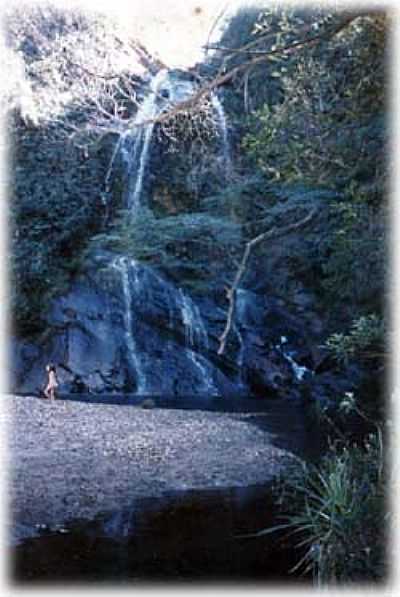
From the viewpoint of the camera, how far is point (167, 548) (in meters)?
5.48

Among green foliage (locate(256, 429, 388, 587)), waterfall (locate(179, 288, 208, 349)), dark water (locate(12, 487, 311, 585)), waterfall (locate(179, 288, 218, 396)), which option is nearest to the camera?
green foliage (locate(256, 429, 388, 587))

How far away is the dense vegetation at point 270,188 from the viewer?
4.19 metres

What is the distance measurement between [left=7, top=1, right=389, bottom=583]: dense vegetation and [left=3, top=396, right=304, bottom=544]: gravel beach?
146cm

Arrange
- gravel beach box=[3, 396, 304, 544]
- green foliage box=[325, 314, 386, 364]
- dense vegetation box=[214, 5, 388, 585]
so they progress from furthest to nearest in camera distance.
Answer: gravel beach box=[3, 396, 304, 544] → green foliage box=[325, 314, 386, 364] → dense vegetation box=[214, 5, 388, 585]

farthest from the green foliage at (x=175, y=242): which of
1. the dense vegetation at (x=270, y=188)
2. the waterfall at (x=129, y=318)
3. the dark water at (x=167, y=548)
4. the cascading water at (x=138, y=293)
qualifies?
the dark water at (x=167, y=548)

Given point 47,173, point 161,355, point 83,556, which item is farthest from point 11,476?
point 47,173

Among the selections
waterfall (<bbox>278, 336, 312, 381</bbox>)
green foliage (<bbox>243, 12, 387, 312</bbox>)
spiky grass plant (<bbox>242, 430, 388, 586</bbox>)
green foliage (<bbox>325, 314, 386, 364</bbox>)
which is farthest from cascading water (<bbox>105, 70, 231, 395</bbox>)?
spiky grass plant (<bbox>242, 430, 388, 586</bbox>)

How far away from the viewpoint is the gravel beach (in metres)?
6.54

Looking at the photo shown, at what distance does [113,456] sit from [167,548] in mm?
3172

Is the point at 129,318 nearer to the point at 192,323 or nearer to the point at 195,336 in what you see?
the point at 192,323

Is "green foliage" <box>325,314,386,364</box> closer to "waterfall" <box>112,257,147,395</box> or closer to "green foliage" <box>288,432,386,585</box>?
"green foliage" <box>288,432,386,585</box>

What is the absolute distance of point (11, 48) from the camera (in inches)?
625

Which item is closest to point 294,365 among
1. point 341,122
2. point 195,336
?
point 195,336

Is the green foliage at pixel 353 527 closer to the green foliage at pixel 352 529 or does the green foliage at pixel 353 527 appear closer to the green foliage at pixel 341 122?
the green foliage at pixel 352 529
